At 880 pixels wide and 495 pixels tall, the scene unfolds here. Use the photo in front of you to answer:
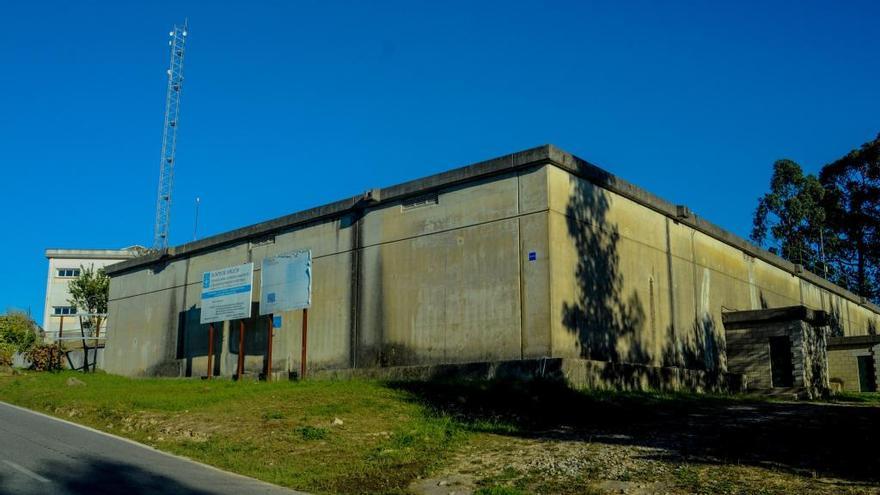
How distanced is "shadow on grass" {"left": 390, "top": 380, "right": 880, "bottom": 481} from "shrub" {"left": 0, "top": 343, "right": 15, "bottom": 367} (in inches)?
1160

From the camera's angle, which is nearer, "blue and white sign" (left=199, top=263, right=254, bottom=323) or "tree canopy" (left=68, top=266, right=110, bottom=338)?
Result: "blue and white sign" (left=199, top=263, right=254, bottom=323)

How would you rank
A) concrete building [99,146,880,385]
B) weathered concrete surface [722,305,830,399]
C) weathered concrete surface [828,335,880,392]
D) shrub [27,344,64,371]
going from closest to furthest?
1. concrete building [99,146,880,385]
2. weathered concrete surface [722,305,830,399]
3. weathered concrete surface [828,335,880,392]
4. shrub [27,344,64,371]

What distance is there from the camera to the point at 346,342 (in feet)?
90.4

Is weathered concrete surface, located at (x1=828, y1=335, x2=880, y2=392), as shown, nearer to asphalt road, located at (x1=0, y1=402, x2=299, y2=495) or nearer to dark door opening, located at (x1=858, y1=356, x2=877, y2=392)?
dark door opening, located at (x1=858, y1=356, x2=877, y2=392)

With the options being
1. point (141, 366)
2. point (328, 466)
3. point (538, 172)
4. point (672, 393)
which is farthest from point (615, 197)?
point (141, 366)

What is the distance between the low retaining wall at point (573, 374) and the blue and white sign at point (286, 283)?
2744 millimetres

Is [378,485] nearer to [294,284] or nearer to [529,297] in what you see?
[529,297]

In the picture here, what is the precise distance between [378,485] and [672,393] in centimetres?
1364

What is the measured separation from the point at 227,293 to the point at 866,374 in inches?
1078

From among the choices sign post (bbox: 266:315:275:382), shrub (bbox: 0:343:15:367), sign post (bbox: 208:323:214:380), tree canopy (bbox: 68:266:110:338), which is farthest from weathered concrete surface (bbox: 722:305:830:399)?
tree canopy (bbox: 68:266:110:338)

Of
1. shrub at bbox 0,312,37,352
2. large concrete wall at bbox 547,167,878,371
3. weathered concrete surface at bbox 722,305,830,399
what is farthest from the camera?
shrub at bbox 0,312,37,352

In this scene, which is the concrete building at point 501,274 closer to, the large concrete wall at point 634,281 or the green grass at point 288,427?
the large concrete wall at point 634,281

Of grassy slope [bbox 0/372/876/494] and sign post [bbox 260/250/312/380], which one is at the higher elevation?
sign post [bbox 260/250/312/380]

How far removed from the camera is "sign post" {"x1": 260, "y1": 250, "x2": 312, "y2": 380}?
89.8 feet
